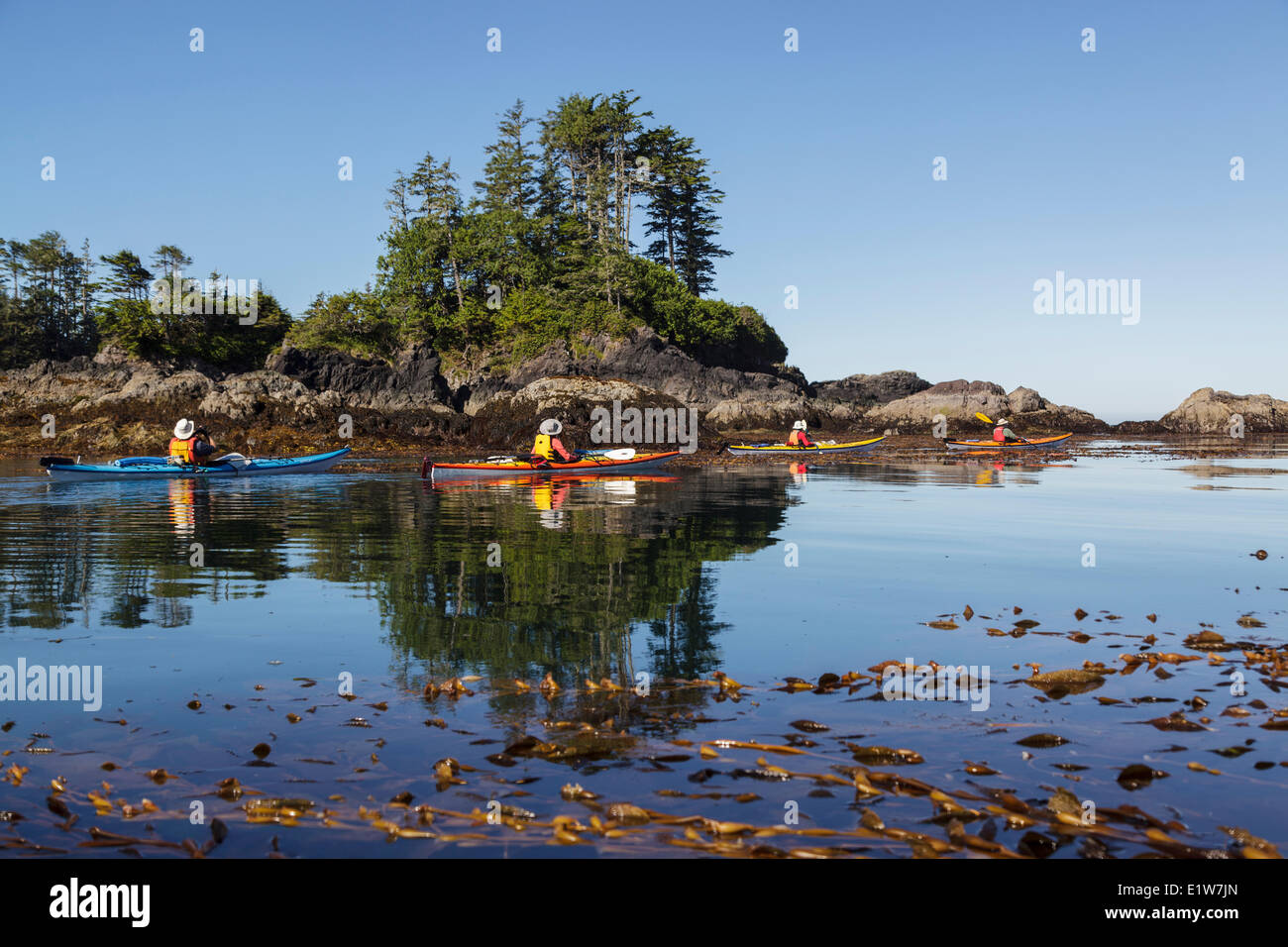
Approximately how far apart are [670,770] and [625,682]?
210 cm

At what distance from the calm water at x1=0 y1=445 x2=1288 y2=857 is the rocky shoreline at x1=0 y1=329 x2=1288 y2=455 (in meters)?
37.4

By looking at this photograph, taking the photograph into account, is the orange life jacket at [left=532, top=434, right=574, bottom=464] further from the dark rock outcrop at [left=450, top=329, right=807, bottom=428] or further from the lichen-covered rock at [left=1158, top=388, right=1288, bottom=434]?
the lichen-covered rock at [left=1158, top=388, right=1288, bottom=434]

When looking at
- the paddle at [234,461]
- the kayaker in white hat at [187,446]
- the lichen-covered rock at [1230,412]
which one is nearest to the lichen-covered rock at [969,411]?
the lichen-covered rock at [1230,412]

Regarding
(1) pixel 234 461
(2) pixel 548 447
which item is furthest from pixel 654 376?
(1) pixel 234 461

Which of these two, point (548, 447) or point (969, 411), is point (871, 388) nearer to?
point (969, 411)

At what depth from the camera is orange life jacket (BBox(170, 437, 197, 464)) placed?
31609 mm

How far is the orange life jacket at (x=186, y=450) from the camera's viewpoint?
31609 millimetres

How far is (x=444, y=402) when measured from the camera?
215ft

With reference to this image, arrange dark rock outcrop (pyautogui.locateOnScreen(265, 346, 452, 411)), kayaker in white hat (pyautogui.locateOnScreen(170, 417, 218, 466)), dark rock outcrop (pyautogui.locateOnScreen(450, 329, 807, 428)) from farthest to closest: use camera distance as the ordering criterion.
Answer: dark rock outcrop (pyautogui.locateOnScreen(265, 346, 452, 411)) < dark rock outcrop (pyautogui.locateOnScreen(450, 329, 807, 428)) < kayaker in white hat (pyautogui.locateOnScreen(170, 417, 218, 466))

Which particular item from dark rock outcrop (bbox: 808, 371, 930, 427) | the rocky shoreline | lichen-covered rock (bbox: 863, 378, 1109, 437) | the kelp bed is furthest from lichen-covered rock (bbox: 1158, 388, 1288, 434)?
the kelp bed

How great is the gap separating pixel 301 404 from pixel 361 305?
18197mm
